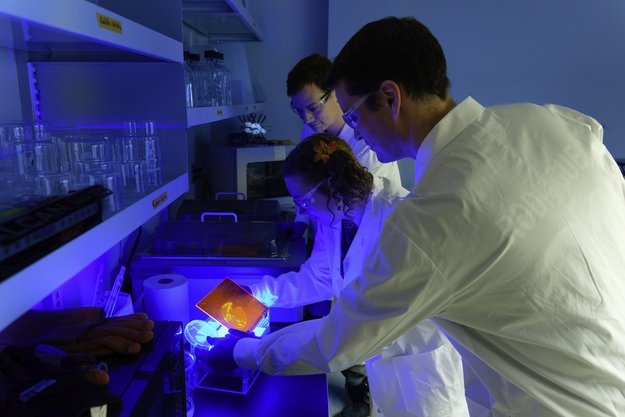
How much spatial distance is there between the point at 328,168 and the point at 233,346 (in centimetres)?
62

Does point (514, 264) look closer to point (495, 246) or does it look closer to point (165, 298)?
point (495, 246)

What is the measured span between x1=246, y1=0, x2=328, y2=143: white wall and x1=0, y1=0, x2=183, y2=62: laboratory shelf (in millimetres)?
2270

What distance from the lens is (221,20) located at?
2.71m

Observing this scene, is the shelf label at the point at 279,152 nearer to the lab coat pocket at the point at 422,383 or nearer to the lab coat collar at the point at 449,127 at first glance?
the lab coat pocket at the point at 422,383

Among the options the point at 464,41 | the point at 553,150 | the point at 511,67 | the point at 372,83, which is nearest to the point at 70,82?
the point at 372,83

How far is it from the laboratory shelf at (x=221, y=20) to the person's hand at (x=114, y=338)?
55.7 inches

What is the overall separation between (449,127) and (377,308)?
1.31 feet

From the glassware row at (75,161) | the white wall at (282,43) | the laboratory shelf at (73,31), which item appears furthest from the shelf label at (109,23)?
the white wall at (282,43)

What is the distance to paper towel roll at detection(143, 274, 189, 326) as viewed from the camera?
148cm

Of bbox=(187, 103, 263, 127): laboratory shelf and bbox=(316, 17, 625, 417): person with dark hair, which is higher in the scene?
bbox=(187, 103, 263, 127): laboratory shelf

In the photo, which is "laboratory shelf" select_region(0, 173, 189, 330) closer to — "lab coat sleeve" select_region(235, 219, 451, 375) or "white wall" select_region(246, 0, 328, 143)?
"lab coat sleeve" select_region(235, 219, 451, 375)

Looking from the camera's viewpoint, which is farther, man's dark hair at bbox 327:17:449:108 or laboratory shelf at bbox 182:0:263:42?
laboratory shelf at bbox 182:0:263:42

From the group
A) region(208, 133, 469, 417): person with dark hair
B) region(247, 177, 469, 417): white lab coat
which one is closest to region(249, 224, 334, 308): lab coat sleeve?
region(208, 133, 469, 417): person with dark hair

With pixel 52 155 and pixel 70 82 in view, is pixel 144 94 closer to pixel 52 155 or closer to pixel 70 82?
pixel 70 82
